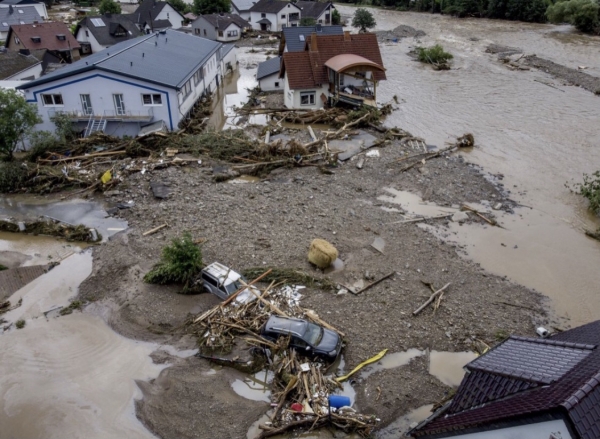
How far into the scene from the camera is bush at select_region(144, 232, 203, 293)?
1575 cm

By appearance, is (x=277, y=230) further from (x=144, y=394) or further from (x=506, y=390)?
(x=506, y=390)

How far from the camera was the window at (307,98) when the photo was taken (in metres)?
→ 34.4

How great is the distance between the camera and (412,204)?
73.2 ft

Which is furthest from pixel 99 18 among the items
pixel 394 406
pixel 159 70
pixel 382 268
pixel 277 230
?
pixel 394 406

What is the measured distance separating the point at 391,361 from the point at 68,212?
53.5ft

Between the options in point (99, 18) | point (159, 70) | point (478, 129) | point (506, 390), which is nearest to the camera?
point (506, 390)

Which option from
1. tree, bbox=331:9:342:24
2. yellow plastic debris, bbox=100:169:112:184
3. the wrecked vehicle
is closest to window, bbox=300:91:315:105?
yellow plastic debris, bbox=100:169:112:184

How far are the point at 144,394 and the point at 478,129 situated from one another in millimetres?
27679

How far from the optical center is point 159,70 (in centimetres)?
3011

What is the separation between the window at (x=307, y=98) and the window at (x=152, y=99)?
10.6 m

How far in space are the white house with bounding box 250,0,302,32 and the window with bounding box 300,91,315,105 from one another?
40284mm

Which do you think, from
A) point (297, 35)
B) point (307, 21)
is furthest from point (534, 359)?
point (307, 21)

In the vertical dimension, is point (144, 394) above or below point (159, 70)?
below

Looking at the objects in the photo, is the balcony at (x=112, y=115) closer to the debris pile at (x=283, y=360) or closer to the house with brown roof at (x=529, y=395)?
the debris pile at (x=283, y=360)
